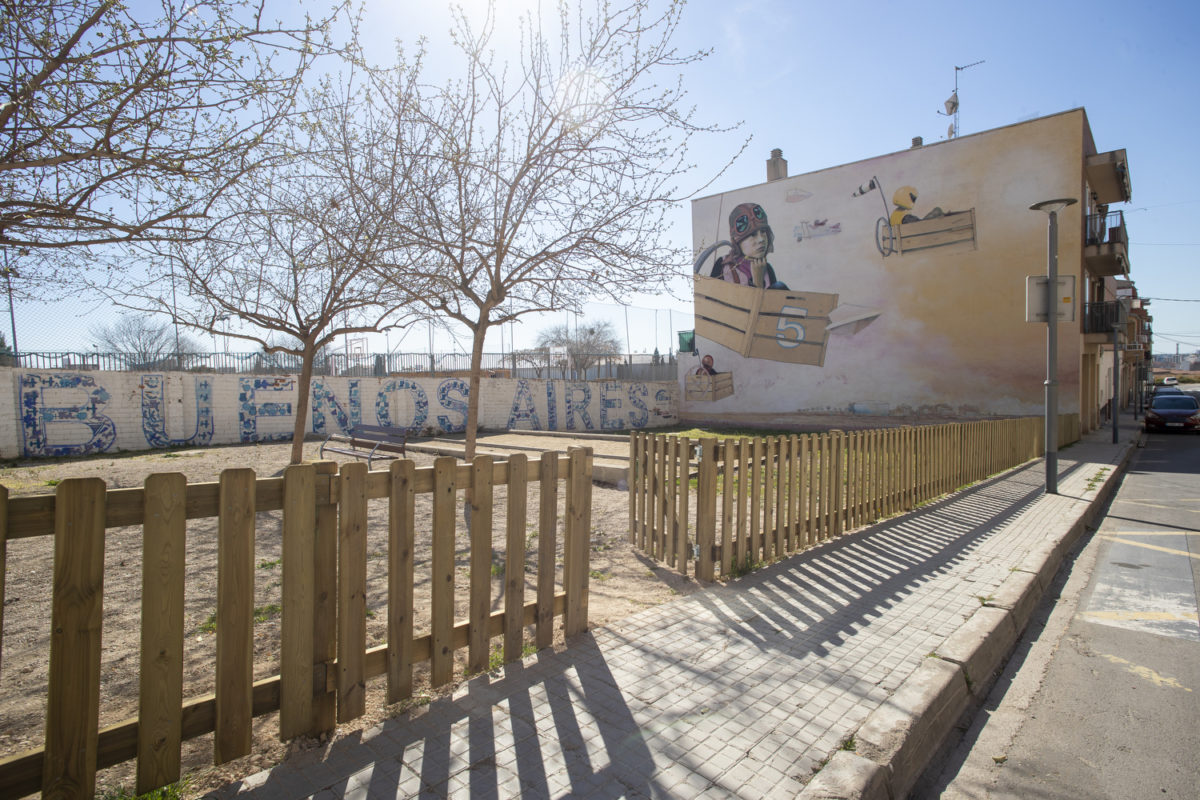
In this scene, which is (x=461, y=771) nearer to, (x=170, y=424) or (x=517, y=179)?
(x=517, y=179)

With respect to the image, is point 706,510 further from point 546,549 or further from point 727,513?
point 546,549

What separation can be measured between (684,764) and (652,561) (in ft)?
10.2

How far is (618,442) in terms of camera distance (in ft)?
55.4

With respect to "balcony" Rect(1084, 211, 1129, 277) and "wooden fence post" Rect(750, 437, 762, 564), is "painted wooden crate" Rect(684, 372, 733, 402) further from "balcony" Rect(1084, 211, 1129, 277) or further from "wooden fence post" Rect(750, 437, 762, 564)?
"wooden fence post" Rect(750, 437, 762, 564)

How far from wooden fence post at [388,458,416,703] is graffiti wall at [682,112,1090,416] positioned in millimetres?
22611

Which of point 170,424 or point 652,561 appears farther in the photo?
point 170,424

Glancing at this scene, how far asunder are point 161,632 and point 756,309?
26.6m

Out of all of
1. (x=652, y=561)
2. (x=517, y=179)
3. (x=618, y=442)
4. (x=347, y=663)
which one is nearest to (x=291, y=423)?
(x=618, y=442)

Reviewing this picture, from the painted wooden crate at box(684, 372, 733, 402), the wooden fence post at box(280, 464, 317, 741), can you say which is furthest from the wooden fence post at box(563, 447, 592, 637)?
the painted wooden crate at box(684, 372, 733, 402)

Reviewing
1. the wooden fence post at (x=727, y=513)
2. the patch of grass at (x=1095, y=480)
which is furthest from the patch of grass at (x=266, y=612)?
the patch of grass at (x=1095, y=480)

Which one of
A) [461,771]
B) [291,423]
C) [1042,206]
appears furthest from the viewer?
[291,423]

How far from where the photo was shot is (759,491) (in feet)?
18.6

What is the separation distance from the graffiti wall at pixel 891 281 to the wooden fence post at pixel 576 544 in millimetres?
21366

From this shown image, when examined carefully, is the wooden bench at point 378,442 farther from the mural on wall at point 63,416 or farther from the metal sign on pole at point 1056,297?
the metal sign on pole at point 1056,297
